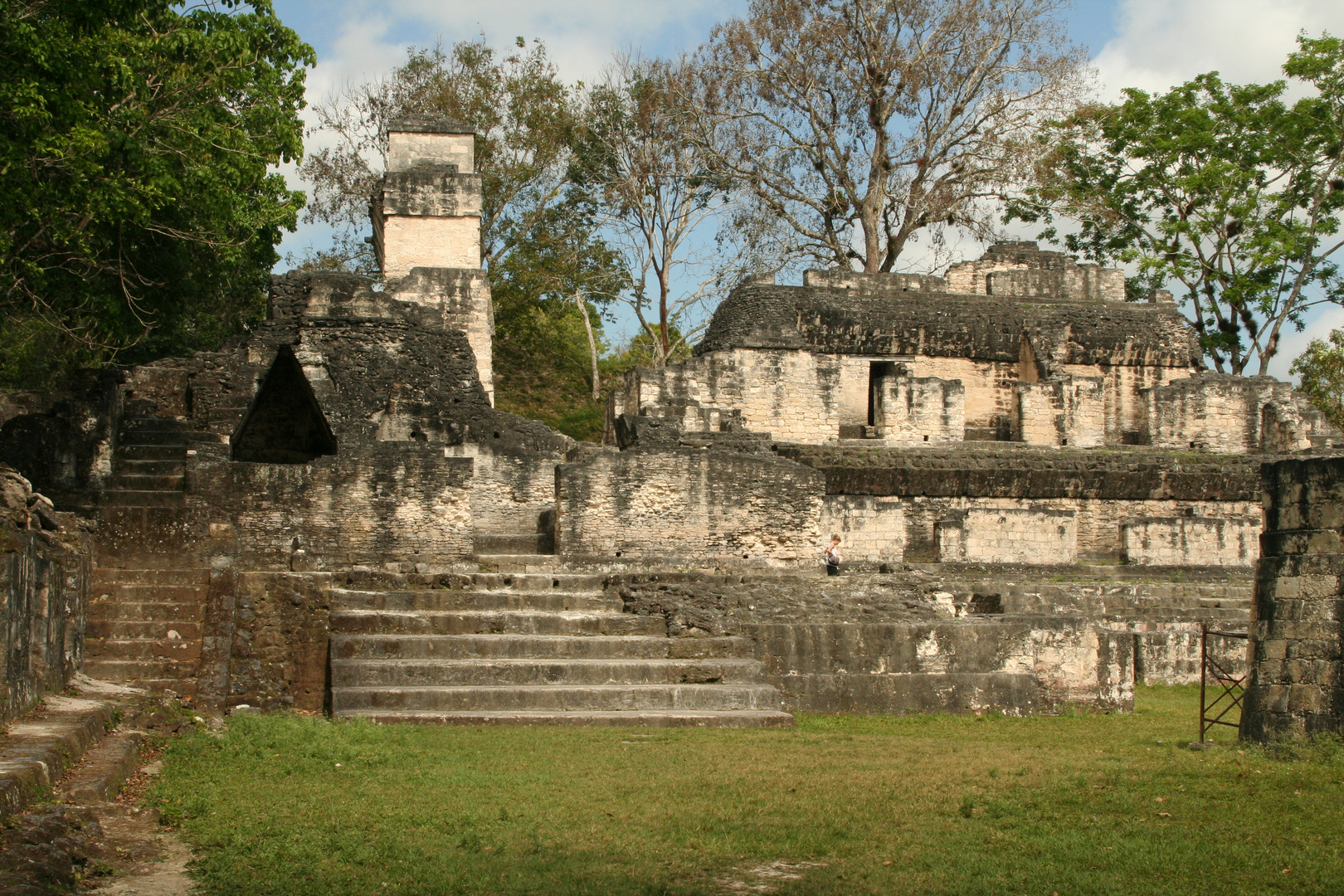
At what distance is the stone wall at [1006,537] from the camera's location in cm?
1755

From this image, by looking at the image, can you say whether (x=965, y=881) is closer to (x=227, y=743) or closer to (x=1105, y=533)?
(x=227, y=743)

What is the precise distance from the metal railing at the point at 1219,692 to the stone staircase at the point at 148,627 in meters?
7.87

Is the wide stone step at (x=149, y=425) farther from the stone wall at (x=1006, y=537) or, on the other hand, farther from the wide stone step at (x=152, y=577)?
the stone wall at (x=1006, y=537)

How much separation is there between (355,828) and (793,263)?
971 inches

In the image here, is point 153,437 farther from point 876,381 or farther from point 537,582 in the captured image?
point 876,381

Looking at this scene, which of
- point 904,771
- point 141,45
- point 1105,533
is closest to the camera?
point 904,771

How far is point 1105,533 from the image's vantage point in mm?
20359

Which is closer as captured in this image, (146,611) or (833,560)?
(146,611)

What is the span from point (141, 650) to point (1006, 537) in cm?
1182

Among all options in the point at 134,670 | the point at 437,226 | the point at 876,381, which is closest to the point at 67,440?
the point at 134,670

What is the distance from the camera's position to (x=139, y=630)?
1034cm

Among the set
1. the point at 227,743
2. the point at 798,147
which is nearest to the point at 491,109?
the point at 798,147

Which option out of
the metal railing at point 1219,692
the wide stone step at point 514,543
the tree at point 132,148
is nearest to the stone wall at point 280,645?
the tree at point 132,148

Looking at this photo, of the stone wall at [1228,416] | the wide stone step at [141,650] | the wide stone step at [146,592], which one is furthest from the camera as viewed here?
the stone wall at [1228,416]
